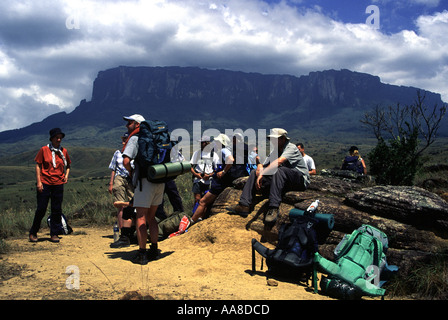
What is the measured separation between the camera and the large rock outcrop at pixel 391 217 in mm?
4844

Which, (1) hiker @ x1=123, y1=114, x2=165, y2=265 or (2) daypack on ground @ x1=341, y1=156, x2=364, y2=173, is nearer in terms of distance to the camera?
(1) hiker @ x1=123, y1=114, x2=165, y2=265

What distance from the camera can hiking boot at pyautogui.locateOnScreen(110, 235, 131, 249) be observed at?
6504mm

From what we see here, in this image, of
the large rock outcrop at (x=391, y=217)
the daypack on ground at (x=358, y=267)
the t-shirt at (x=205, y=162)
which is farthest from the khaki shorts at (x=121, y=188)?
the daypack on ground at (x=358, y=267)

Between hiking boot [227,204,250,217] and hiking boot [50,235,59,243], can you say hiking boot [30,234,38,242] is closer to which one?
hiking boot [50,235,59,243]

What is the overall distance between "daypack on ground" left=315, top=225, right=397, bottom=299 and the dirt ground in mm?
282

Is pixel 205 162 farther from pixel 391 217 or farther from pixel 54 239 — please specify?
pixel 391 217

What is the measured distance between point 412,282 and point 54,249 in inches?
222

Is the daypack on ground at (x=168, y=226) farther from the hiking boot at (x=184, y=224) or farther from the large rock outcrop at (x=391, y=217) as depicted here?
the large rock outcrop at (x=391, y=217)

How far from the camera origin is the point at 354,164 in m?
9.91

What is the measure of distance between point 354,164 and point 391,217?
4.85 metres

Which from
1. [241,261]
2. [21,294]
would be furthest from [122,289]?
[241,261]

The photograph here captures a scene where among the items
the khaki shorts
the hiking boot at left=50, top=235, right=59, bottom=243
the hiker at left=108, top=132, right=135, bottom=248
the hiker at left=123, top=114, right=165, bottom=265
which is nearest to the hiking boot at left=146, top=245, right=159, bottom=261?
the hiker at left=123, top=114, right=165, bottom=265

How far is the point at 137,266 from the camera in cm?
496
